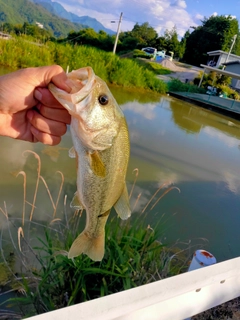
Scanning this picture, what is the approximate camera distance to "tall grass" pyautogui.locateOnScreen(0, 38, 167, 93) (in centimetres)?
1236

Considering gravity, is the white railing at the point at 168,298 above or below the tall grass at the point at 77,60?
above

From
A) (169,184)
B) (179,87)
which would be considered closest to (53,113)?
(169,184)

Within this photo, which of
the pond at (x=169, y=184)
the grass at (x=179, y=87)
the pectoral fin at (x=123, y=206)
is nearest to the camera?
the pectoral fin at (x=123, y=206)

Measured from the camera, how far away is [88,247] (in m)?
1.33

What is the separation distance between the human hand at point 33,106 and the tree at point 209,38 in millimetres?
50816

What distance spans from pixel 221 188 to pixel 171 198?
5.36 ft

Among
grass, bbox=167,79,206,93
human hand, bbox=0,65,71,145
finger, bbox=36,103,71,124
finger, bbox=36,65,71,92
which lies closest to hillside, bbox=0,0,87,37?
grass, bbox=167,79,206,93

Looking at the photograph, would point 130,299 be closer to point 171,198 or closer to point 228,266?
point 228,266

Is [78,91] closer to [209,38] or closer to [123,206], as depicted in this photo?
[123,206]

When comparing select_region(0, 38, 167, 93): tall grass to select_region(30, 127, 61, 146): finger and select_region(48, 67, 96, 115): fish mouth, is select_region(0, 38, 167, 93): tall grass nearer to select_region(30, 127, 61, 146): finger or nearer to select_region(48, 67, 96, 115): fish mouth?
select_region(30, 127, 61, 146): finger

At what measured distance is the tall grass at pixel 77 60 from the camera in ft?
40.5

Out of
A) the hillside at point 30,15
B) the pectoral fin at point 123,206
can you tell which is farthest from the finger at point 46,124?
the hillside at point 30,15

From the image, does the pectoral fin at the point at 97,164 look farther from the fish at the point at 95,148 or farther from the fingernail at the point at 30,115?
the fingernail at the point at 30,115

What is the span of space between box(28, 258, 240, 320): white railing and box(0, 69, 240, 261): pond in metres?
1.20
